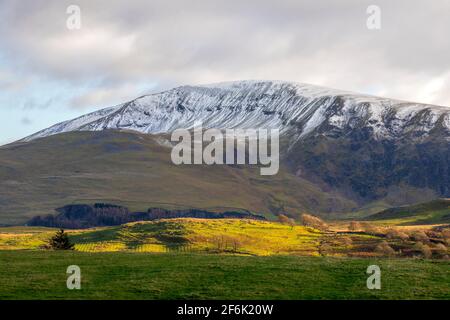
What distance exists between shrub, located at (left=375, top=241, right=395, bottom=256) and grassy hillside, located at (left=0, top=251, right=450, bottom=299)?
104 meters

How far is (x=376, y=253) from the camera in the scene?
167 meters

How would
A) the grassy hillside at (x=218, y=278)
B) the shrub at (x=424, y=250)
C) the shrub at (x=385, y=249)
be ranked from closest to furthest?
the grassy hillside at (x=218, y=278), the shrub at (x=424, y=250), the shrub at (x=385, y=249)

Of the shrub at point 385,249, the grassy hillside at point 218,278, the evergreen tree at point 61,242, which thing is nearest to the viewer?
the grassy hillside at point 218,278

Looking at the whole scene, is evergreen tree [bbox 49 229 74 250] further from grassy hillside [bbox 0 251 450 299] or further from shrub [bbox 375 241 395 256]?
shrub [bbox 375 241 395 256]

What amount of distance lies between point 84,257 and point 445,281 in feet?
96.0

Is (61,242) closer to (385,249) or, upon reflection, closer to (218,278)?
(218,278)

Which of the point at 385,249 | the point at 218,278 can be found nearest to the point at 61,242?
the point at 218,278

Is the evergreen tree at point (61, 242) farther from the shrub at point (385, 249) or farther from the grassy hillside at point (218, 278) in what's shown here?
the shrub at point (385, 249)

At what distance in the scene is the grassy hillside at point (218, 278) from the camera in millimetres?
46531

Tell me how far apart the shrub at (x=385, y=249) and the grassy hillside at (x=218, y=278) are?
341 ft

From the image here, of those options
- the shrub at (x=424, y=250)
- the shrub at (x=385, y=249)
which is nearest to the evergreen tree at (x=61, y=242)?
the shrub at (x=424, y=250)

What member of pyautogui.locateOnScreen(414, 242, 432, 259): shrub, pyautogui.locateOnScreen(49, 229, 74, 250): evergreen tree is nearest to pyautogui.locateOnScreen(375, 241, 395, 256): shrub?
pyautogui.locateOnScreen(414, 242, 432, 259): shrub

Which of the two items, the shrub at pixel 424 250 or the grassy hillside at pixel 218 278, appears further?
the shrub at pixel 424 250
